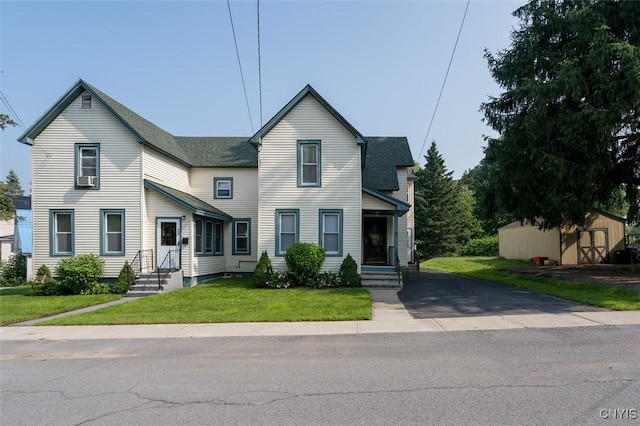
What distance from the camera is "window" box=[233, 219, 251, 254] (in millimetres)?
22141

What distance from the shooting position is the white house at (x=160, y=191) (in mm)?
17578

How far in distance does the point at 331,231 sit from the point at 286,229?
1987 mm

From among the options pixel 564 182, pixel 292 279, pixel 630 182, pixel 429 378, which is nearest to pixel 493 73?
pixel 564 182

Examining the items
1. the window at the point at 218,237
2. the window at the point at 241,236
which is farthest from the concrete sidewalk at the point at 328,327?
the window at the point at 241,236

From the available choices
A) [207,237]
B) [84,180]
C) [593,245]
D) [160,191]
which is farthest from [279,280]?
[593,245]

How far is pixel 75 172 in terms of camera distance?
1770 centimetres

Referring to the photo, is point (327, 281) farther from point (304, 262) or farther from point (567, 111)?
point (567, 111)

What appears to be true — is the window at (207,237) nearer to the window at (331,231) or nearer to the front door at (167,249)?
the front door at (167,249)

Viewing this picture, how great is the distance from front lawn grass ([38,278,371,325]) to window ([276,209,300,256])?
2.43 metres

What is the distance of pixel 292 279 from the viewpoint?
57.7 ft

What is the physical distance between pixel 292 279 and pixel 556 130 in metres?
13.2

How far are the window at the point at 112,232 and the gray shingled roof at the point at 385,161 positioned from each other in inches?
476

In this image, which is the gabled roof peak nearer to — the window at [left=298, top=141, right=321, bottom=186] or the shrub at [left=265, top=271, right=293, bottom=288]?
the window at [left=298, top=141, right=321, bottom=186]

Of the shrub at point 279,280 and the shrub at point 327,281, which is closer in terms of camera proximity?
the shrub at point 279,280
